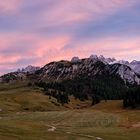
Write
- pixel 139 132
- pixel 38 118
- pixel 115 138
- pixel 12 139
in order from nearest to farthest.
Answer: pixel 12 139
pixel 115 138
pixel 139 132
pixel 38 118

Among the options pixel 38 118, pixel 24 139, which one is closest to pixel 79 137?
pixel 24 139

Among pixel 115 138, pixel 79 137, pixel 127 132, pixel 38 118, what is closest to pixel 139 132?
pixel 127 132

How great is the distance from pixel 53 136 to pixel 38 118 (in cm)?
6575

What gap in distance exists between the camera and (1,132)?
274ft

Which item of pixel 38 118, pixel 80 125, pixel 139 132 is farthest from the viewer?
pixel 38 118

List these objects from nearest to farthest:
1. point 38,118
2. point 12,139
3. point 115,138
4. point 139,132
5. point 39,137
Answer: point 12,139 → point 39,137 → point 115,138 → point 139,132 → point 38,118

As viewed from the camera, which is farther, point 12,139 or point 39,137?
point 39,137

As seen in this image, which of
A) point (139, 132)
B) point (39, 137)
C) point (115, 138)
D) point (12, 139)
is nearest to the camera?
point (12, 139)

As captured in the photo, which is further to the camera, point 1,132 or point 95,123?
point 95,123

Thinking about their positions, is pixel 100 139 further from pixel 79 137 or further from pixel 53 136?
pixel 53 136

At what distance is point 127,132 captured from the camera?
10256cm

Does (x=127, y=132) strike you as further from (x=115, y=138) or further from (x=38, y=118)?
(x=38, y=118)

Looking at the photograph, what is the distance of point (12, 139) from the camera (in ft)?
243

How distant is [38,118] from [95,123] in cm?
3073
